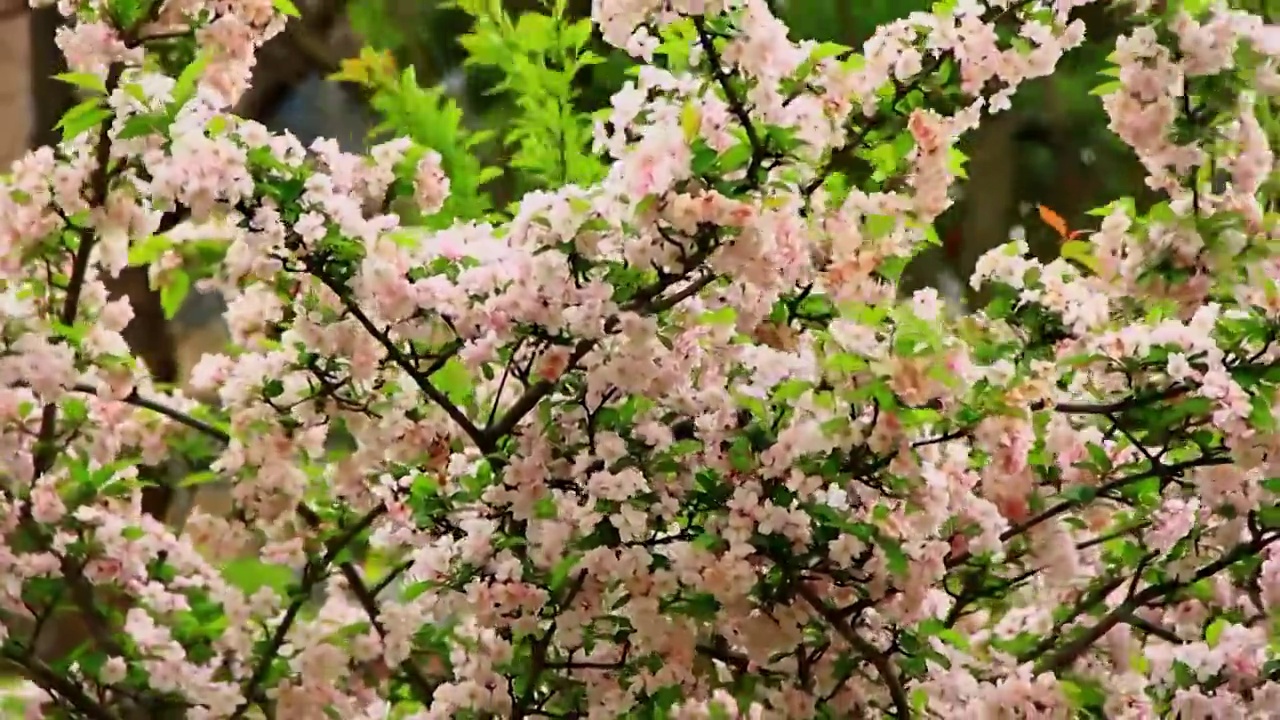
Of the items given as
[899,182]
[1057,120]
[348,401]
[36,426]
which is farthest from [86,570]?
[1057,120]

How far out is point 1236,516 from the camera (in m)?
1.16

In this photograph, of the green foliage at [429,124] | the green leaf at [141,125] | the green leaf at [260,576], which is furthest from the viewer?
the green foliage at [429,124]

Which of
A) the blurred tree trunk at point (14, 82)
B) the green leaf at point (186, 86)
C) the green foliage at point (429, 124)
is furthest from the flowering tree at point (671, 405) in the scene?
the blurred tree trunk at point (14, 82)

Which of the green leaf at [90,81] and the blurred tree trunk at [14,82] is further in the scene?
the blurred tree trunk at [14,82]

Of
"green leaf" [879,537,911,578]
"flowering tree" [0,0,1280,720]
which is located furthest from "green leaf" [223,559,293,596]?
"green leaf" [879,537,911,578]

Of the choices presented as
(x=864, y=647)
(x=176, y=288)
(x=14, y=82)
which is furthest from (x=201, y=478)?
(x=14, y=82)

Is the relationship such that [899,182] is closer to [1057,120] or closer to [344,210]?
[344,210]

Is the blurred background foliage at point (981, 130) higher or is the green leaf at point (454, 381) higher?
the blurred background foliage at point (981, 130)

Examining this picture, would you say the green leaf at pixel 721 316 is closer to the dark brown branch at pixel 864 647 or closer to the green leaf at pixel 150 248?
the dark brown branch at pixel 864 647

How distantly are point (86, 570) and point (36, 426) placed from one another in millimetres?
155

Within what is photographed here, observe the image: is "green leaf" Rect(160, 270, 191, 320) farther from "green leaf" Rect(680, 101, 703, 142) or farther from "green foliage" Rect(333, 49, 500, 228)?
"green foliage" Rect(333, 49, 500, 228)

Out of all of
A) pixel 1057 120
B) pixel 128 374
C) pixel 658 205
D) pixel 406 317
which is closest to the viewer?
pixel 658 205

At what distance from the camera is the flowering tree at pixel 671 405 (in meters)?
1.02

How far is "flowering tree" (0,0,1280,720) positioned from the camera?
40.2 inches
